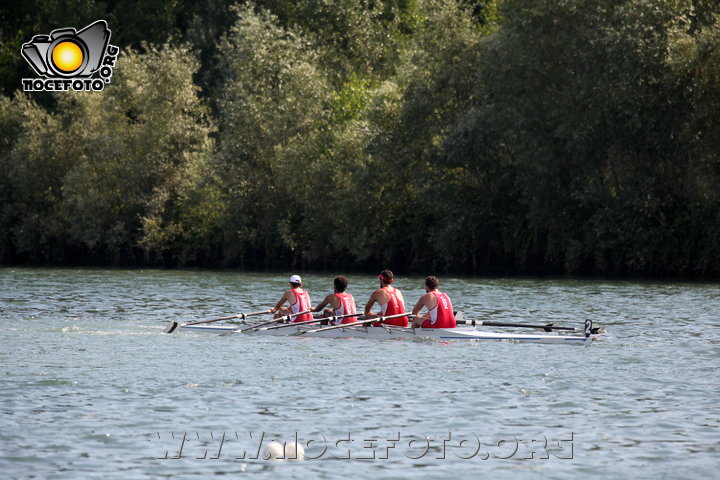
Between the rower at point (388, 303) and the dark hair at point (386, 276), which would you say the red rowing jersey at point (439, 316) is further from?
the dark hair at point (386, 276)

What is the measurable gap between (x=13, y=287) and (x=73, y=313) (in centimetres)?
1381

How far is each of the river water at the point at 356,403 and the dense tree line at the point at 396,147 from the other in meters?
16.5

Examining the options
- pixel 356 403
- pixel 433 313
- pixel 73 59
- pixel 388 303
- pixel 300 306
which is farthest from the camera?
pixel 73 59

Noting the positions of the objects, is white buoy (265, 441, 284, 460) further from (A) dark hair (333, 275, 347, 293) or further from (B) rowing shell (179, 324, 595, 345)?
(A) dark hair (333, 275, 347, 293)

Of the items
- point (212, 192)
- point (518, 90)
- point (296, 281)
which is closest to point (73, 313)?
point (296, 281)

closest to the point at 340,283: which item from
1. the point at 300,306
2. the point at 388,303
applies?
the point at 388,303

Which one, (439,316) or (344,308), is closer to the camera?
(439,316)

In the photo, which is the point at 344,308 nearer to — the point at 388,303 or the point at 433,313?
the point at 388,303

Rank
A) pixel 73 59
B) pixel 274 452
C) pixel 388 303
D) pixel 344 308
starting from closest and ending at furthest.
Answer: pixel 274 452, pixel 388 303, pixel 344 308, pixel 73 59

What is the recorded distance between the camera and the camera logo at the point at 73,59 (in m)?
49.4

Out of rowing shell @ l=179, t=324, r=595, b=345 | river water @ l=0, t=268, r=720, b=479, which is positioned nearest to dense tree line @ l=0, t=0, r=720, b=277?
river water @ l=0, t=268, r=720, b=479

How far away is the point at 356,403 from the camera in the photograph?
51.3ft

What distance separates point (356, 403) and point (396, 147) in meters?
37.6

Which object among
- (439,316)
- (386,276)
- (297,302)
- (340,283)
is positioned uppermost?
(386,276)
